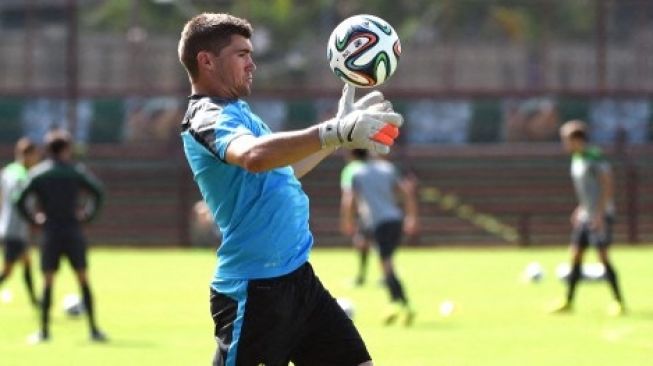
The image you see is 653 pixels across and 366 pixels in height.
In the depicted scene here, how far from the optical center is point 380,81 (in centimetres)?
693

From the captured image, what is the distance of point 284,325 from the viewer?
680 cm

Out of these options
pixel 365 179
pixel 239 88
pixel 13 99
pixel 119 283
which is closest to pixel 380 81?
pixel 239 88

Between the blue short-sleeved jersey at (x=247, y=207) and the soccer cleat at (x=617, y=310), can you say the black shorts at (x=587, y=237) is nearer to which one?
the soccer cleat at (x=617, y=310)

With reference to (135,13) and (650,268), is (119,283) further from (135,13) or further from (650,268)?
(135,13)

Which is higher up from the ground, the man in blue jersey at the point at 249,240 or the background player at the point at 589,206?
the man in blue jersey at the point at 249,240

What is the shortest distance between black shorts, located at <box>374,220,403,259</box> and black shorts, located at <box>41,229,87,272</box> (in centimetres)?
366

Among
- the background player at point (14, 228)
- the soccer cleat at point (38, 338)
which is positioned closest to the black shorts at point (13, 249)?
the background player at point (14, 228)

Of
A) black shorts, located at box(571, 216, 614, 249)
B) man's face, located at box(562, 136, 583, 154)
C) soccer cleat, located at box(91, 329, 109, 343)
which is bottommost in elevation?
soccer cleat, located at box(91, 329, 109, 343)

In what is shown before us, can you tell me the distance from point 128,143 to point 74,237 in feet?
76.6

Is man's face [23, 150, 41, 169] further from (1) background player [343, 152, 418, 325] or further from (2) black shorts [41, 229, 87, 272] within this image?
(1) background player [343, 152, 418, 325]

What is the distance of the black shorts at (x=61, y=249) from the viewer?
14.7 m

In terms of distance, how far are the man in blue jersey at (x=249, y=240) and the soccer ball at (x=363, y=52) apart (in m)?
0.42

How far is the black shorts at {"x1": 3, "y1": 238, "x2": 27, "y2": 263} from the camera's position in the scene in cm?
1836

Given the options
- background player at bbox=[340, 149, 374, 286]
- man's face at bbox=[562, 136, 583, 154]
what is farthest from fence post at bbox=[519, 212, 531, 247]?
man's face at bbox=[562, 136, 583, 154]
